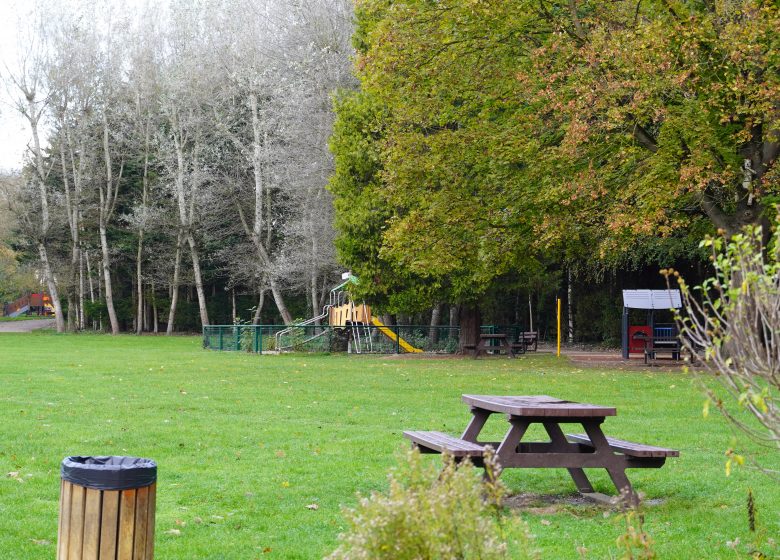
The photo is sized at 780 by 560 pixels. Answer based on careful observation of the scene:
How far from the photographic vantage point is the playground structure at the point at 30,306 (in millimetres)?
84812

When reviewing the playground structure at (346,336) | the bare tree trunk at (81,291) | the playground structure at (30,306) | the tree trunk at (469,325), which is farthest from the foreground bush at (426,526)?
the playground structure at (30,306)

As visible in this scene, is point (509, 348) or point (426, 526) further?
point (509, 348)

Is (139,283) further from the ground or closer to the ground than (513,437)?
further from the ground

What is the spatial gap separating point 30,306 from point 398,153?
243 ft

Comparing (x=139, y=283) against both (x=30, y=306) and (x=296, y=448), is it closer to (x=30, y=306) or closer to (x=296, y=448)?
(x=296, y=448)

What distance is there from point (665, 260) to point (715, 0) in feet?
44.2

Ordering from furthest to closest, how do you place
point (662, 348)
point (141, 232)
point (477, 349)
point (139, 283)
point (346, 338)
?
point (139, 283)
point (141, 232)
point (346, 338)
point (477, 349)
point (662, 348)

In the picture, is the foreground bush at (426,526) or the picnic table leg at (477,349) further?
the picnic table leg at (477,349)

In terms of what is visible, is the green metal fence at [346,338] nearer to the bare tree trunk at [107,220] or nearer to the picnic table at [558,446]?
the bare tree trunk at [107,220]

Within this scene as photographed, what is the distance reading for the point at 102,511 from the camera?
158 inches

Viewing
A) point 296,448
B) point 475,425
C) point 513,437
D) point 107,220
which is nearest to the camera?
point 513,437

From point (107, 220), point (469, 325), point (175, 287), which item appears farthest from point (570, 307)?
point (107, 220)

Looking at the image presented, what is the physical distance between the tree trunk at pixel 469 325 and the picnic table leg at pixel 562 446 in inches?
840

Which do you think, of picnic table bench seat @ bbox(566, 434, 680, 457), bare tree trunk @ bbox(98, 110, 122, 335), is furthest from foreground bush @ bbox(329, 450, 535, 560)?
bare tree trunk @ bbox(98, 110, 122, 335)
